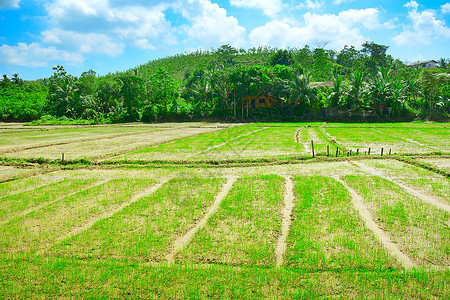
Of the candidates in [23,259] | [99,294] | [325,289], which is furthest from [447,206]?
[23,259]

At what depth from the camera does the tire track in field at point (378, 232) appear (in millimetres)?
4338

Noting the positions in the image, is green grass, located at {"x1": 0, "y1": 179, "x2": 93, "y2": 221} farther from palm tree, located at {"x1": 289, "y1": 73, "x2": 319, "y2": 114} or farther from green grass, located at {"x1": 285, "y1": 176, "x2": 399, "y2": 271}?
palm tree, located at {"x1": 289, "y1": 73, "x2": 319, "y2": 114}

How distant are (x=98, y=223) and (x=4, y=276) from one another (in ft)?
6.16

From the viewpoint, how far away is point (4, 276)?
13.3ft

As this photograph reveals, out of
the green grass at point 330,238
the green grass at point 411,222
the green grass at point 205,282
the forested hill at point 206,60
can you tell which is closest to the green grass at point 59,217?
the green grass at point 205,282

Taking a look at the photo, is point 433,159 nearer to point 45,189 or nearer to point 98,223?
point 98,223

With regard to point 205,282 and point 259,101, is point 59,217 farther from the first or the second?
point 259,101

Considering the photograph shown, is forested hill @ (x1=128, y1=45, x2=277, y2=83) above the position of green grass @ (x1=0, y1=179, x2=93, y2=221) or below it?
above

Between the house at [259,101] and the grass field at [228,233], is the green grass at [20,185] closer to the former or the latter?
the grass field at [228,233]

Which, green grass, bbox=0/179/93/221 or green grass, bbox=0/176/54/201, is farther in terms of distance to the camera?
green grass, bbox=0/176/54/201

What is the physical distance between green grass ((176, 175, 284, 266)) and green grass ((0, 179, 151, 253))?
2562 millimetres

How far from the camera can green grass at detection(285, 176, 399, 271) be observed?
4.25m

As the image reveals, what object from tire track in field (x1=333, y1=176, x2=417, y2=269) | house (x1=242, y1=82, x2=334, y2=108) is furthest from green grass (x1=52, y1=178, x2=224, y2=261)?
house (x1=242, y1=82, x2=334, y2=108)

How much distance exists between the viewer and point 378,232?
5.29 meters
